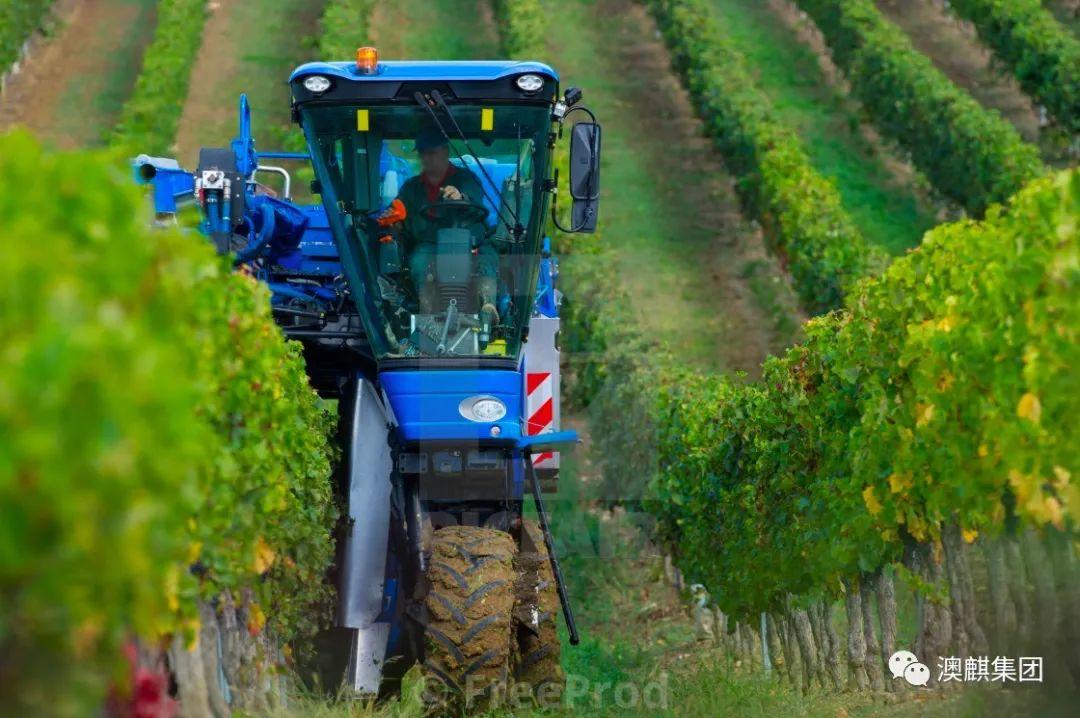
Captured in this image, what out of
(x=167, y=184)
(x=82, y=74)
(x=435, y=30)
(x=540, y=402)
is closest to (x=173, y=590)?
(x=167, y=184)

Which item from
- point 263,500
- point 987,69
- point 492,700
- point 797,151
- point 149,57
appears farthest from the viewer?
point 987,69

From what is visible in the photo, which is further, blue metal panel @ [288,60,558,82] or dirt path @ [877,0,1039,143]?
dirt path @ [877,0,1039,143]

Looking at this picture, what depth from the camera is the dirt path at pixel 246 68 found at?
96.0 feet

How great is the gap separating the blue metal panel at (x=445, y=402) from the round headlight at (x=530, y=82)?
1.62m

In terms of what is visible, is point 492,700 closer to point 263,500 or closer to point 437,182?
point 263,500

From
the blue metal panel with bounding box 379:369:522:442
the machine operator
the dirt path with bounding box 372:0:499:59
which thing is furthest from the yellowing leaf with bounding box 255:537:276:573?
the dirt path with bounding box 372:0:499:59

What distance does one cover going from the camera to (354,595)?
937cm

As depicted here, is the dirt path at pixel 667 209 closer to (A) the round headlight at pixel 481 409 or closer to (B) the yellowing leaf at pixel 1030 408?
(A) the round headlight at pixel 481 409

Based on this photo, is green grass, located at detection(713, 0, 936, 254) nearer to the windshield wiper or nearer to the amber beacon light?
the windshield wiper

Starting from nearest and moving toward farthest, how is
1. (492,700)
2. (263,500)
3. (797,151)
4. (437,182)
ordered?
(263,500)
(492,700)
(437,182)
(797,151)

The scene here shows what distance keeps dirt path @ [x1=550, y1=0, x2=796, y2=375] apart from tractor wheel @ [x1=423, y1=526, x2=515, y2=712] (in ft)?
34.0

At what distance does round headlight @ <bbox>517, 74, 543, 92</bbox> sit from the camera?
909cm

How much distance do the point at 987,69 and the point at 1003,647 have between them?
93.5 ft

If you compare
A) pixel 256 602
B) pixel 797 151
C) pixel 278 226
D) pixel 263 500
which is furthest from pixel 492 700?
pixel 797 151
